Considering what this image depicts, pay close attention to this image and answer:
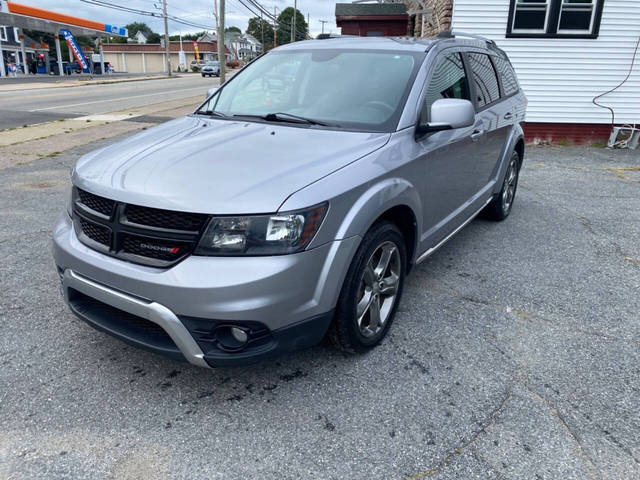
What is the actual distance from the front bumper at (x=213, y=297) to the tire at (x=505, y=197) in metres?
3.31

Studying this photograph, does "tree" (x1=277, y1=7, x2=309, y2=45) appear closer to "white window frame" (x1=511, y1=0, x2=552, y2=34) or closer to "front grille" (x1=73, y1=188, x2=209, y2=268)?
"white window frame" (x1=511, y1=0, x2=552, y2=34)

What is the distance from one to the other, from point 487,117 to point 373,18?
15.5m

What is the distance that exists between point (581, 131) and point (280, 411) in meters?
10.4

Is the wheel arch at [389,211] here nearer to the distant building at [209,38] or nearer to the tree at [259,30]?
the distant building at [209,38]

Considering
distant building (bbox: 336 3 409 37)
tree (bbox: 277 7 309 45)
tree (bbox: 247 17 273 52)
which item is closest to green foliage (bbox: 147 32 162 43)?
tree (bbox: 247 17 273 52)

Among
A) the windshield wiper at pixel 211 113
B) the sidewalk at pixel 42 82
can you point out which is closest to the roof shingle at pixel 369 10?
the windshield wiper at pixel 211 113

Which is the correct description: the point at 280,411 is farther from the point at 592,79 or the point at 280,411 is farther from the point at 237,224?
the point at 592,79

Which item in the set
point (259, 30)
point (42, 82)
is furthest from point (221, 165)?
point (259, 30)

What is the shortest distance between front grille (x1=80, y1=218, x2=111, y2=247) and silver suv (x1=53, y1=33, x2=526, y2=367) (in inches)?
0.4

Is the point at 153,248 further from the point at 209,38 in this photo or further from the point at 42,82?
the point at 209,38

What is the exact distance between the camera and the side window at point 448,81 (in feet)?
11.1

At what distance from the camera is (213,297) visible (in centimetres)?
215

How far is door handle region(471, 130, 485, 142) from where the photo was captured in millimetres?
3975

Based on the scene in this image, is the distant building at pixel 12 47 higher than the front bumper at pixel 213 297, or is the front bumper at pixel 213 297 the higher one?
the distant building at pixel 12 47
